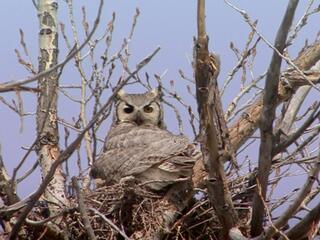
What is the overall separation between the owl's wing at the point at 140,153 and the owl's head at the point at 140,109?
0.27 metres

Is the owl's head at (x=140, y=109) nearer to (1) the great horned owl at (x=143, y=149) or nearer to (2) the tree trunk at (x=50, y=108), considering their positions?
(1) the great horned owl at (x=143, y=149)

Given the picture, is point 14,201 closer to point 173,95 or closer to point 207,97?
point 207,97

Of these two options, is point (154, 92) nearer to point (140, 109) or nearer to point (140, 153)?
point (140, 109)

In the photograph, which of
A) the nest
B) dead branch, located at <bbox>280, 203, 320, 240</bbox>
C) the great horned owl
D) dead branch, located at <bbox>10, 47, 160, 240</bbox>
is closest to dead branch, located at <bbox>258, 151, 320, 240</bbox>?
dead branch, located at <bbox>280, 203, 320, 240</bbox>

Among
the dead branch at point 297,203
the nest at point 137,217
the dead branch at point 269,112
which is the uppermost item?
the dead branch at point 269,112

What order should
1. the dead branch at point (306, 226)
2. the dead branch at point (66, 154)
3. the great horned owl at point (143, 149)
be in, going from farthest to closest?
the great horned owl at point (143, 149), the dead branch at point (306, 226), the dead branch at point (66, 154)

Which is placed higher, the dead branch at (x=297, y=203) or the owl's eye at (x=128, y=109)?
the owl's eye at (x=128, y=109)

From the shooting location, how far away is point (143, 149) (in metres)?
5.38

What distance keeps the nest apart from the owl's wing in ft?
0.71

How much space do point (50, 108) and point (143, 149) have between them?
87 centimetres

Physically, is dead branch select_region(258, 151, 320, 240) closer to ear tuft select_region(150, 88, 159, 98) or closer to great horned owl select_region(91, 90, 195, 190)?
great horned owl select_region(91, 90, 195, 190)

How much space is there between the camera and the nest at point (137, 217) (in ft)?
15.9

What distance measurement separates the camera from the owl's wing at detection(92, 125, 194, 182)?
5117 millimetres

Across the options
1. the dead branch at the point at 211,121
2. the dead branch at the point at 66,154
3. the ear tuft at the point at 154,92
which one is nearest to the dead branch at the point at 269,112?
the dead branch at the point at 211,121
